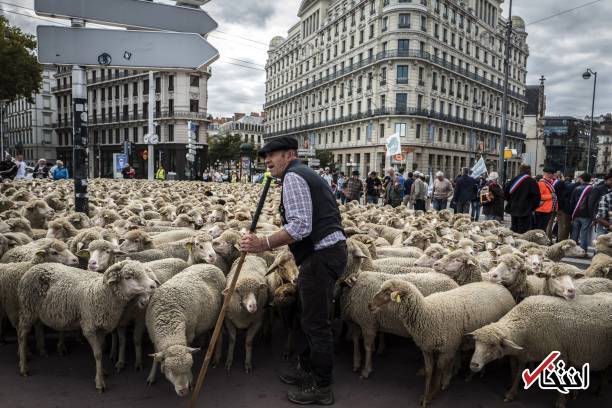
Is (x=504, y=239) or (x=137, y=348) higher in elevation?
(x=504, y=239)

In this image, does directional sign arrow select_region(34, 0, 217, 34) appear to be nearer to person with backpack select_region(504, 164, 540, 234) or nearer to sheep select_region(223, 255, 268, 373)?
sheep select_region(223, 255, 268, 373)

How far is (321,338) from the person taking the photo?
332 centimetres

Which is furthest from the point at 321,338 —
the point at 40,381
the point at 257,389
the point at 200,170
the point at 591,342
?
the point at 200,170

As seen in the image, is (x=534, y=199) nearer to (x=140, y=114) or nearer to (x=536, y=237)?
(x=536, y=237)

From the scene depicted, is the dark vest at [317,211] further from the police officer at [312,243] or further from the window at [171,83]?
the window at [171,83]

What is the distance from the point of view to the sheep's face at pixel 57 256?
427 cm

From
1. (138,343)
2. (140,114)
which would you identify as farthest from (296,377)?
(140,114)

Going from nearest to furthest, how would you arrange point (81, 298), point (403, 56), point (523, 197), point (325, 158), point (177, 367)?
point (177, 367) → point (81, 298) → point (523, 197) → point (403, 56) → point (325, 158)

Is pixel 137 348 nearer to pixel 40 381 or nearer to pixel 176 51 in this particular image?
pixel 40 381

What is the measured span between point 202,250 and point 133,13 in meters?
3.32

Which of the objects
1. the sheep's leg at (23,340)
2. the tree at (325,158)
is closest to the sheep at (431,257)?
the sheep's leg at (23,340)

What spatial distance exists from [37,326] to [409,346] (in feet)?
13.1

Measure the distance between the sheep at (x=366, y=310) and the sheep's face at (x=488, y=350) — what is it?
2.47 feet

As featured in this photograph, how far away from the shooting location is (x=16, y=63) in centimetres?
2478
